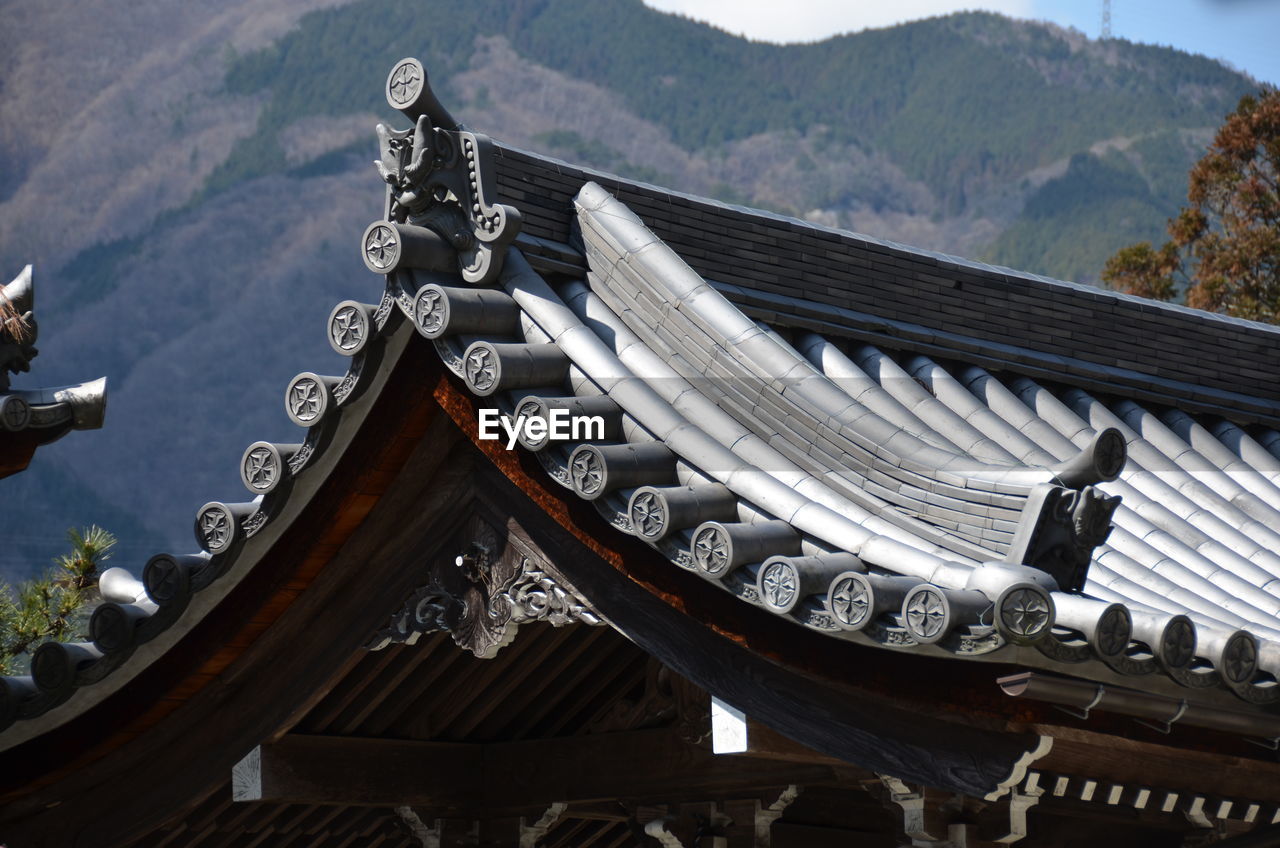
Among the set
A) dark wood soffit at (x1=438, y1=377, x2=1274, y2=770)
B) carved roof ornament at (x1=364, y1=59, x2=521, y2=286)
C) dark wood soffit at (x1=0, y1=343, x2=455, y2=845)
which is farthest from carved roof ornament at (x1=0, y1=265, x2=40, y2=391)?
dark wood soffit at (x1=438, y1=377, x2=1274, y2=770)

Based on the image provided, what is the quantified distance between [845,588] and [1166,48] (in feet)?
271

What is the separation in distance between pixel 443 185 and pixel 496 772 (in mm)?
2777

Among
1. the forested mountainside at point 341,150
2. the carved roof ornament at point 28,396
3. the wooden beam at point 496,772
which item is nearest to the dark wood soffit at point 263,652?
the wooden beam at point 496,772

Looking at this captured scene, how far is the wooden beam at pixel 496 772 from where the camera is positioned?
5871 mm

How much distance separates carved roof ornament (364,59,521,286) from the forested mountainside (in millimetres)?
52792

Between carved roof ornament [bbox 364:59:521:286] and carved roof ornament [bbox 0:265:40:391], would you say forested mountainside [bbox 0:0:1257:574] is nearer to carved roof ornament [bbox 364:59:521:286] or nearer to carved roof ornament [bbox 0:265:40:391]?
carved roof ornament [bbox 0:265:40:391]

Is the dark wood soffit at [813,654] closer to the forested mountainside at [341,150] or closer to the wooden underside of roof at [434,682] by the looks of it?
the wooden underside of roof at [434,682]

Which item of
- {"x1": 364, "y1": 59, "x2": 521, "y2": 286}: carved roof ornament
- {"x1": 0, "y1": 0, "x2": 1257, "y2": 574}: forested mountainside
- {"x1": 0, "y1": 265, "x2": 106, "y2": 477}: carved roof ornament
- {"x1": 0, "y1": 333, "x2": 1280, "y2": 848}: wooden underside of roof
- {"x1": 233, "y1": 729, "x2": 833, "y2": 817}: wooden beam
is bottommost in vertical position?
{"x1": 233, "y1": 729, "x2": 833, "y2": 817}: wooden beam

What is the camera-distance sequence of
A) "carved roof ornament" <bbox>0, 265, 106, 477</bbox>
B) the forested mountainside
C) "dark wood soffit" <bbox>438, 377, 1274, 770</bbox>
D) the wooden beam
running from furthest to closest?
1. the forested mountainside
2. the wooden beam
3. "carved roof ornament" <bbox>0, 265, 106, 477</bbox>
4. "dark wood soffit" <bbox>438, 377, 1274, 770</bbox>

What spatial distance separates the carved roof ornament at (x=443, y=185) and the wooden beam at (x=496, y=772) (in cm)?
201

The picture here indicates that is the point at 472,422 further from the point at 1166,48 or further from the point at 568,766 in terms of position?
the point at 1166,48

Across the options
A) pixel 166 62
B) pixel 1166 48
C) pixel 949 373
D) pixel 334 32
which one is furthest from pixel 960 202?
pixel 949 373

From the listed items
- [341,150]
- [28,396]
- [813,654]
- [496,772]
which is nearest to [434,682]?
[496,772]

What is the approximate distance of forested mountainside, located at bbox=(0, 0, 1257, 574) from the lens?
61812 millimetres
